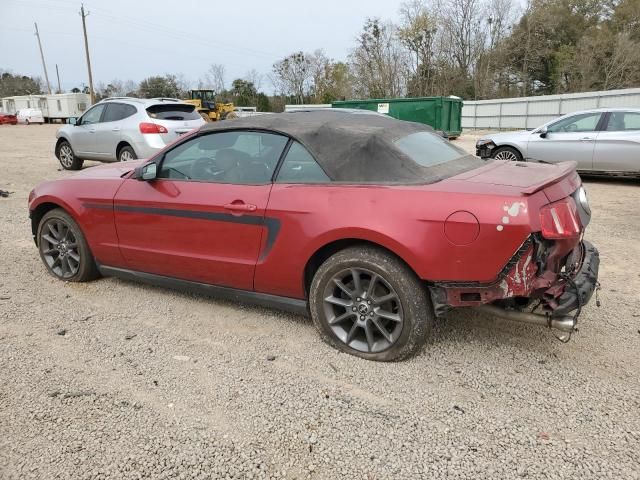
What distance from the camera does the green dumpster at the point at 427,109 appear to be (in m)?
19.7

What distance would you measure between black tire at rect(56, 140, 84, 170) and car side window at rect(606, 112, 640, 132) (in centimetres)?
1125

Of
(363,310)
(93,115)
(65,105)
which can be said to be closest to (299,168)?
(363,310)

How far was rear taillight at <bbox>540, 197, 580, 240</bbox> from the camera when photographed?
8.88ft

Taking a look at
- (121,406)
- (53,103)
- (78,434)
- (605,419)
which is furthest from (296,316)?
(53,103)

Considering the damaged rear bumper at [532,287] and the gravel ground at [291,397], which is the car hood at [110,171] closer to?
the gravel ground at [291,397]

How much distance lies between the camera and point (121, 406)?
Result: 2.74 meters

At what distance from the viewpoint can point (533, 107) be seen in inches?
1045

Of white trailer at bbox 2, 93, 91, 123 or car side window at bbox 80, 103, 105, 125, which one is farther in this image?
white trailer at bbox 2, 93, 91, 123

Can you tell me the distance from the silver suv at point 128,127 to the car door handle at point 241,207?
713 centimetres

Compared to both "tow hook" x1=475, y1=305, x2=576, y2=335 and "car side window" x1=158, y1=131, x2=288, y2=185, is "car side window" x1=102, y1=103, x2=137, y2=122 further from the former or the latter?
"tow hook" x1=475, y1=305, x2=576, y2=335

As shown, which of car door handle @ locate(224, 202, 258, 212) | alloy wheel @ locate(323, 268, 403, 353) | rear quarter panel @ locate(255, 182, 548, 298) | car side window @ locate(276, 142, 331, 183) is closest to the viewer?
rear quarter panel @ locate(255, 182, 548, 298)

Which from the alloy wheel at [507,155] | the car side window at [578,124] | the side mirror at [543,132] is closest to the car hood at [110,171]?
the alloy wheel at [507,155]

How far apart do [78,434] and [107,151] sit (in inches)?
369

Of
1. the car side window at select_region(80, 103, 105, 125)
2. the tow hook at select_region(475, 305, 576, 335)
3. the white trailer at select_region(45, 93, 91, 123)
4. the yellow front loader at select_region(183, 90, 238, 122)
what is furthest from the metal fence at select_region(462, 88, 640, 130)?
the white trailer at select_region(45, 93, 91, 123)
